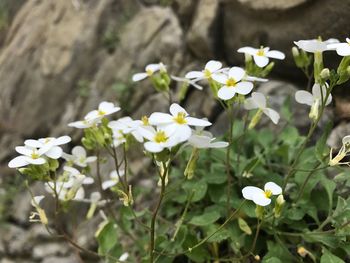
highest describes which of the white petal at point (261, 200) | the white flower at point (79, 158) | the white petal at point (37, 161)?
the white petal at point (37, 161)

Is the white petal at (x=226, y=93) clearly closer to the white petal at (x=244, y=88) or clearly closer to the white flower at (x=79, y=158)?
the white petal at (x=244, y=88)

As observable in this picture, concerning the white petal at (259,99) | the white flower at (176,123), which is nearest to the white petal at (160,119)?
the white flower at (176,123)

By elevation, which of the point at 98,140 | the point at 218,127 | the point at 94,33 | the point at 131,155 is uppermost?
the point at 98,140

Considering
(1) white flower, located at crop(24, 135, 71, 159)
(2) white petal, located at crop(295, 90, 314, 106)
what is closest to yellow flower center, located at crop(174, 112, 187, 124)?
(1) white flower, located at crop(24, 135, 71, 159)

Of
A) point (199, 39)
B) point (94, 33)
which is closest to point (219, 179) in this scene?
point (199, 39)

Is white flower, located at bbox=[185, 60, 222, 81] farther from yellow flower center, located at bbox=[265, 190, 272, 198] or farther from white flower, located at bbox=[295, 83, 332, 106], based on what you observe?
yellow flower center, located at bbox=[265, 190, 272, 198]

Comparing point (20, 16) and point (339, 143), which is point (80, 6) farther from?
point (339, 143)
